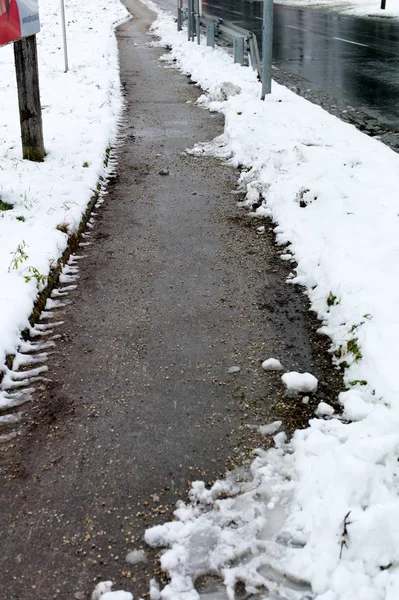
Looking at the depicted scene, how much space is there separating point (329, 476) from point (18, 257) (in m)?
3.19

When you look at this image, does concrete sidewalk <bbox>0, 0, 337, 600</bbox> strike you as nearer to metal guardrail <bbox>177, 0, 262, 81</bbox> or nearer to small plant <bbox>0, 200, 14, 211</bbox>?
small plant <bbox>0, 200, 14, 211</bbox>

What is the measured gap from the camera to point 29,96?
724 cm

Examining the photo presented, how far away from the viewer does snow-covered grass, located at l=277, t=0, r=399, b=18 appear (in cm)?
2770

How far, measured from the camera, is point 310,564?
8.15ft

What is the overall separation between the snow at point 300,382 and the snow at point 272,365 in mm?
143

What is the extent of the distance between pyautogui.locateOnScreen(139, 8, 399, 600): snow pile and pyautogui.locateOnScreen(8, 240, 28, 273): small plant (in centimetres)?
222

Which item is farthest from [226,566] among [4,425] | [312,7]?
[312,7]

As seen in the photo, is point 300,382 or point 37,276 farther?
point 37,276

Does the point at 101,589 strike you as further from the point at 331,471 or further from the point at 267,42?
the point at 267,42

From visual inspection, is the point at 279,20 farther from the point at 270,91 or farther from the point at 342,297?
the point at 342,297

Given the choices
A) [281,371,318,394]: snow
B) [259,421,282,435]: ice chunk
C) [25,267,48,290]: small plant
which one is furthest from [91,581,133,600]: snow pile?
[25,267,48,290]: small plant

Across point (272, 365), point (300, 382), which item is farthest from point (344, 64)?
point (300, 382)

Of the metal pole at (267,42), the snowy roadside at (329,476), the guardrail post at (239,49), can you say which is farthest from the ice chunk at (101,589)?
the guardrail post at (239,49)

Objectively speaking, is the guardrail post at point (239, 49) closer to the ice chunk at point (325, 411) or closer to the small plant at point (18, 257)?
the small plant at point (18, 257)
